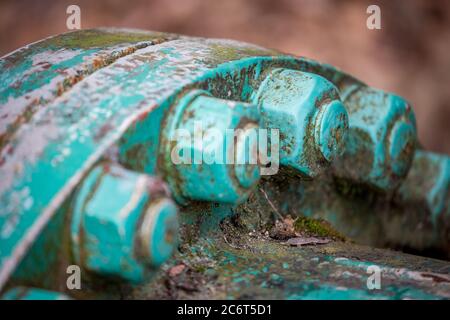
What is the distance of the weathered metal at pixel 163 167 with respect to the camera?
88cm

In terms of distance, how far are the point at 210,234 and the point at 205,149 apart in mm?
255

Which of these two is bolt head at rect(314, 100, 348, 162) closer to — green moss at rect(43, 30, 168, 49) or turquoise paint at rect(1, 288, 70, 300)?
green moss at rect(43, 30, 168, 49)

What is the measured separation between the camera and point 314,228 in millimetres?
1427

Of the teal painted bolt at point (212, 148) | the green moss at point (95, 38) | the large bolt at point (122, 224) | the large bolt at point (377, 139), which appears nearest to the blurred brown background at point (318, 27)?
the large bolt at point (377, 139)

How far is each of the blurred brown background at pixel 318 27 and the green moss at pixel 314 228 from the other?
2.02 m

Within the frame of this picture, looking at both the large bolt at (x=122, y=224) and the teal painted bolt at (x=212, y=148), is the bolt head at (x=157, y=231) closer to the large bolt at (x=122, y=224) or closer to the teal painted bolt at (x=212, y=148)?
the large bolt at (x=122, y=224)

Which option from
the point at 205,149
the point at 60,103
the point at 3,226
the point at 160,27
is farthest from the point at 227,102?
the point at 160,27

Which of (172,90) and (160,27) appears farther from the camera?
(160,27)

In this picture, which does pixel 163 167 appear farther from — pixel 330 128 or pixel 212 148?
pixel 330 128

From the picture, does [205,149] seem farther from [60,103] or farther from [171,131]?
[60,103]

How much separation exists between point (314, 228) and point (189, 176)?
0.50 m

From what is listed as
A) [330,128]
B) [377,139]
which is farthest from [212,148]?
[377,139]

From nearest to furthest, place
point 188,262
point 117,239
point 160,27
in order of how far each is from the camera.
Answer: point 117,239
point 188,262
point 160,27

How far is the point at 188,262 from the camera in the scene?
1.10m
